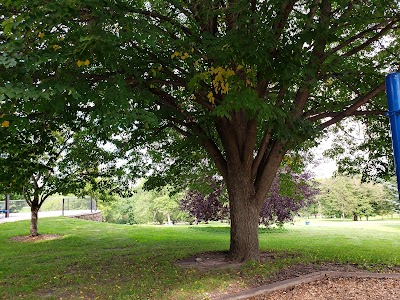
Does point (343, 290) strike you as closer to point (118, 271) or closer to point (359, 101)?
point (359, 101)

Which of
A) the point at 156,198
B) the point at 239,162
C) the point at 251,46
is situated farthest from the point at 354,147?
the point at 156,198

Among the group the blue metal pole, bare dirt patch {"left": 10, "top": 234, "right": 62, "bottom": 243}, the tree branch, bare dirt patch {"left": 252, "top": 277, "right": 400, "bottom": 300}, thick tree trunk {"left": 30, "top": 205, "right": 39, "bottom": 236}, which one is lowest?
bare dirt patch {"left": 252, "top": 277, "right": 400, "bottom": 300}

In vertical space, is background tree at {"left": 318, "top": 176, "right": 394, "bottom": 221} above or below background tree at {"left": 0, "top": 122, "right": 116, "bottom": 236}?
below

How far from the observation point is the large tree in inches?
183

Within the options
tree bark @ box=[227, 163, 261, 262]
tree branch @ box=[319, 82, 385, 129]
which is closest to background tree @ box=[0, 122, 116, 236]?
tree bark @ box=[227, 163, 261, 262]

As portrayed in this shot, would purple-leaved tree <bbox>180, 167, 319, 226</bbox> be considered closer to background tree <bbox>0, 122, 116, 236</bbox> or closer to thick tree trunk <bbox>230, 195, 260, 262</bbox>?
background tree <bbox>0, 122, 116, 236</bbox>

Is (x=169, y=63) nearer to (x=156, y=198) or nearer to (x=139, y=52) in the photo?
(x=139, y=52)

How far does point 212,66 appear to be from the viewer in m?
5.84

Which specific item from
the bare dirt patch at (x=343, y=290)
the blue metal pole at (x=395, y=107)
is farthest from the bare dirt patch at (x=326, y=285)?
the blue metal pole at (x=395, y=107)

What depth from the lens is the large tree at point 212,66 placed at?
4641 millimetres

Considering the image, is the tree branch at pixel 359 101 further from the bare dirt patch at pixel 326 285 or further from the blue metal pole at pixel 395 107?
the blue metal pole at pixel 395 107

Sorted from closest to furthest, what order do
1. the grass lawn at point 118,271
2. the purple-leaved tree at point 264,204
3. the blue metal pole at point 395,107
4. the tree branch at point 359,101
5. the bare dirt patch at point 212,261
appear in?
the blue metal pole at point 395,107
the grass lawn at point 118,271
the tree branch at point 359,101
the bare dirt patch at point 212,261
the purple-leaved tree at point 264,204

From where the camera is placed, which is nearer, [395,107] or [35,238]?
[395,107]

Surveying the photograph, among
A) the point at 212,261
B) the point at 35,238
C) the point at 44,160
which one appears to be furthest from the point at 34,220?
the point at 212,261
